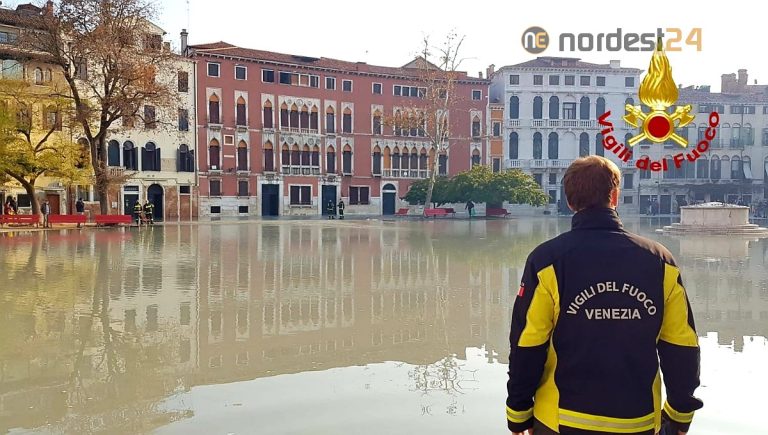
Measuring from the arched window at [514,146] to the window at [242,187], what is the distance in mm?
24157

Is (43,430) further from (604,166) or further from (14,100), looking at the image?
(14,100)

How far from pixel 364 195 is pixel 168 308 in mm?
45649

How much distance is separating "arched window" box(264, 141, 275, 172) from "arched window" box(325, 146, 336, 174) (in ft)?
14.9

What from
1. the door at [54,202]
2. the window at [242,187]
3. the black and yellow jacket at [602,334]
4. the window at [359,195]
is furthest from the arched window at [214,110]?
the black and yellow jacket at [602,334]

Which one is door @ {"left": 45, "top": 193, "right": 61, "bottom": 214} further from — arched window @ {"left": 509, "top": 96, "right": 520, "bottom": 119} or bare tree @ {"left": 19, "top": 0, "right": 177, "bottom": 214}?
arched window @ {"left": 509, "top": 96, "right": 520, "bottom": 119}

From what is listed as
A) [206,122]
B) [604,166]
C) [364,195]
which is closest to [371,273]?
[604,166]

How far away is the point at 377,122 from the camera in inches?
2143

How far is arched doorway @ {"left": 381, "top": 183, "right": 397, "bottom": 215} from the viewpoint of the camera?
54.9 metres

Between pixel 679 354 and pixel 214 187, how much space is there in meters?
46.9

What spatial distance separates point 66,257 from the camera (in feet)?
50.3

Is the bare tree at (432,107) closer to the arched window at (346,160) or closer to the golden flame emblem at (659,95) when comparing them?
the arched window at (346,160)

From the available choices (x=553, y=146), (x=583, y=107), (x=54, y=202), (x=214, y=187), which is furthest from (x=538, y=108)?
(x=54, y=202)

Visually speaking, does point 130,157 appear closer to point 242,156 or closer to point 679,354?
point 242,156

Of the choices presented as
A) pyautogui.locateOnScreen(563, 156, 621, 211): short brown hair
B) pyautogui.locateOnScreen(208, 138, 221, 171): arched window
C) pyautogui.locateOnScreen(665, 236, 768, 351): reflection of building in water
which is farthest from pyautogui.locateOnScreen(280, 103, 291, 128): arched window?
pyautogui.locateOnScreen(563, 156, 621, 211): short brown hair
